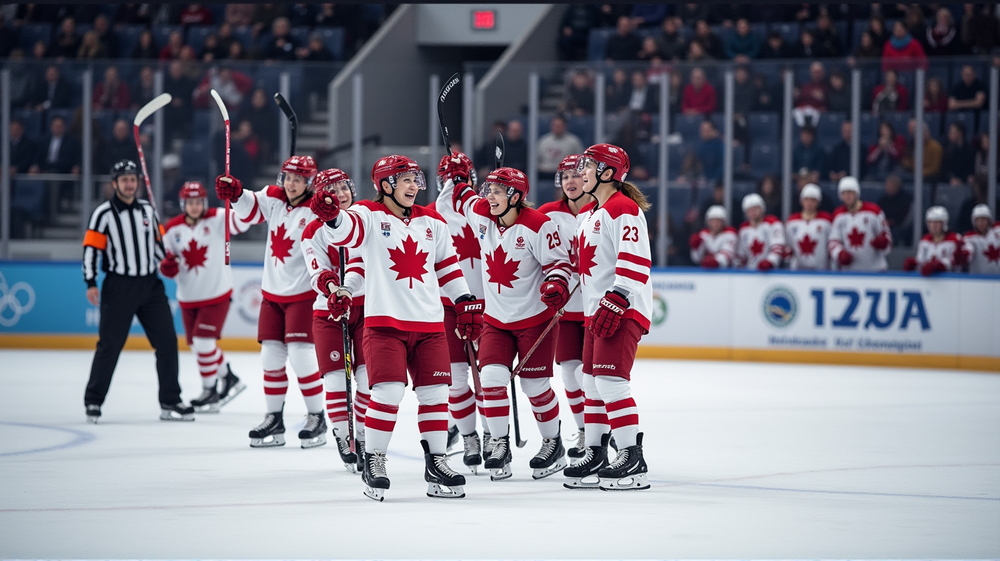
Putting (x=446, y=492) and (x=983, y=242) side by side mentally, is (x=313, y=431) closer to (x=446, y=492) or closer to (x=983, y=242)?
(x=446, y=492)

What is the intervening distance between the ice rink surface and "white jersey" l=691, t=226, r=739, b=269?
315cm

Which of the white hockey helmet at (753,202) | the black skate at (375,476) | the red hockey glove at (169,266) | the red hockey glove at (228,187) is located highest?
the white hockey helmet at (753,202)

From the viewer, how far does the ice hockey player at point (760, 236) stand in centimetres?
1127

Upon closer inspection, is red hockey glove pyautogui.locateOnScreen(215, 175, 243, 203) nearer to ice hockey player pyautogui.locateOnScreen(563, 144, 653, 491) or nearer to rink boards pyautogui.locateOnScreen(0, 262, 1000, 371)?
ice hockey player pyautogui.locateOnScreen(563, 144, 653, 491)

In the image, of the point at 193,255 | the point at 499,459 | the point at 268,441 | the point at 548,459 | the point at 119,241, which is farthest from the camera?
the point at 193,255

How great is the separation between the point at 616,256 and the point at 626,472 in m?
0.91

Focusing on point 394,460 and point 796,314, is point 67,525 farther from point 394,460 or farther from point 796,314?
point 796,314

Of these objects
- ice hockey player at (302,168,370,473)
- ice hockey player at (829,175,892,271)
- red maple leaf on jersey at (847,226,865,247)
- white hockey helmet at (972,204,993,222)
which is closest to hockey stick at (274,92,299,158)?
ice hockey player at (302,168,370,473)

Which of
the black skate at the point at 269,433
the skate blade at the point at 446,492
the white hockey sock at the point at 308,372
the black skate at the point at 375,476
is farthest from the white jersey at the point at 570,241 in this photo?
the black skate at the point at 269,433

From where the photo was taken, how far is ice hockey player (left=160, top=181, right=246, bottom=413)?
779 centimetres

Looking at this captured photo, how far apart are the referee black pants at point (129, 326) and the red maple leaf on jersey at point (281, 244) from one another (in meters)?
1.41

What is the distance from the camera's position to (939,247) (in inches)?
426

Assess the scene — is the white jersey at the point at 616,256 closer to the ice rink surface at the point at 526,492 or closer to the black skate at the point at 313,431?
the ice rink surface at the point at 526,492

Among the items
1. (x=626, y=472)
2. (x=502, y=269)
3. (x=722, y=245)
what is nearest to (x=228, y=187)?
(x=502, y=269)
